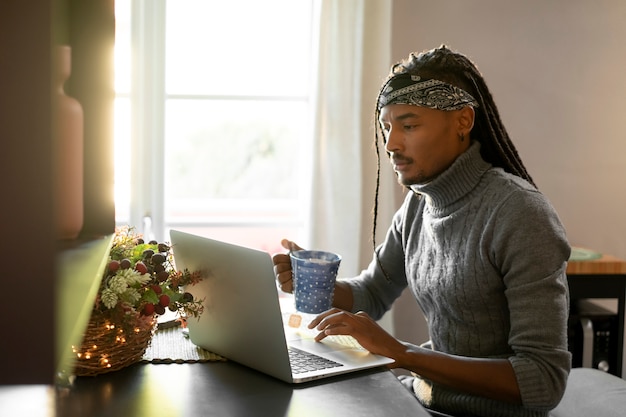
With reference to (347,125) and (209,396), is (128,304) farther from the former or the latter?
(347,125)

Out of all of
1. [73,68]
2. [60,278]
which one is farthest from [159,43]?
[60,278]

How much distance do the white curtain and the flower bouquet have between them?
4.94 feet

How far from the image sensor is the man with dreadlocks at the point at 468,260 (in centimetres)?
155

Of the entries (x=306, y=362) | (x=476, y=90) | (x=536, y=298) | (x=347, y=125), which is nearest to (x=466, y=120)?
(x=476, y=90)

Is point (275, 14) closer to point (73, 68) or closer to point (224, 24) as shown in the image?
point (224, 24)

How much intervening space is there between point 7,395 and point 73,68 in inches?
22.3

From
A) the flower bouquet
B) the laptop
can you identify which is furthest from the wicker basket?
the laptop

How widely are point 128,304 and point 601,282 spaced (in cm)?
205

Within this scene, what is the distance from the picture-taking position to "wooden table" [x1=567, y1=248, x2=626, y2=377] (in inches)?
111

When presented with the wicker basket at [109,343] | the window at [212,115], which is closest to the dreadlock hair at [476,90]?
the wicker basket at [109,343]

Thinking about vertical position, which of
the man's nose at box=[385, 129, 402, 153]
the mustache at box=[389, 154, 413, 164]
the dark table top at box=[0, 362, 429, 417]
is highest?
the man's nose at box=[385, 129, 402, 153]

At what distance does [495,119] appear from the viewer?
73.0 inches

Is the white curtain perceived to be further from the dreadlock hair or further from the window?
the dreadlock hair

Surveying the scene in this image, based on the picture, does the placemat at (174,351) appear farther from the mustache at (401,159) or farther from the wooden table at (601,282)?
the wooden table at (601,282)
